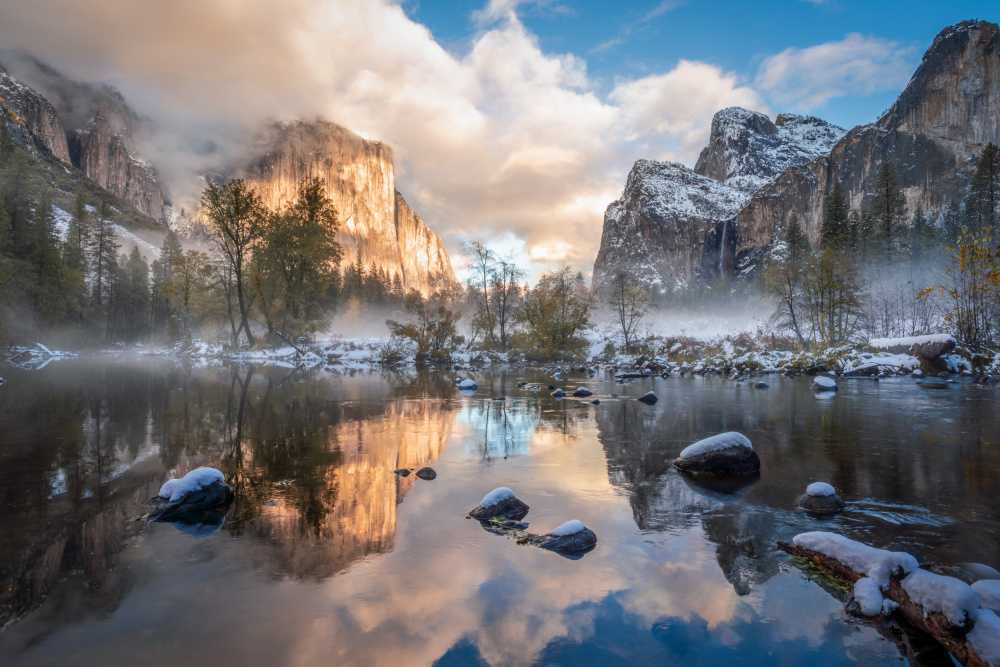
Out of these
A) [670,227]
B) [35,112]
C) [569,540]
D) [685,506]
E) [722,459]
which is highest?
[35,112]

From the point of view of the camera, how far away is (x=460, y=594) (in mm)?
3830

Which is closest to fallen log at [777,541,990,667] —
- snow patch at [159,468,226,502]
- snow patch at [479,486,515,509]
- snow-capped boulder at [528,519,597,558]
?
snow-capped boulder at [528,519,597,558]

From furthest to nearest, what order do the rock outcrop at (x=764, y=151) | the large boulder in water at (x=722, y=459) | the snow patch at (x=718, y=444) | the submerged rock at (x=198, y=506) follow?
1. the rock outcrop at (x=764, y=151)
2. the snow patch at (x=718, y=444)
3. the large boulder in water at (x=722, y=459)
4. the submerged rock at (x=198, y=506)

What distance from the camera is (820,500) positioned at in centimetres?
568

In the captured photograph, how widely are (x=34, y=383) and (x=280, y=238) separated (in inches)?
872

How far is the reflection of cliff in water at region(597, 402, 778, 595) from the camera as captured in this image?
439 cm

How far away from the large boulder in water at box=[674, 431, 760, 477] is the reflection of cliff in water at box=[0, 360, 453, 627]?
14.8ft

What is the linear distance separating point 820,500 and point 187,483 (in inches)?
308

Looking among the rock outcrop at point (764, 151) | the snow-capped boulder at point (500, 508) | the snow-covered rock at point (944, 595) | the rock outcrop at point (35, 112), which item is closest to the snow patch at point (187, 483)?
the snow-capped boulder at point (500, 508)

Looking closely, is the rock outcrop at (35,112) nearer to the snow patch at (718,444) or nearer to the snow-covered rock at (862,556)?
the snow patch at (718,444)

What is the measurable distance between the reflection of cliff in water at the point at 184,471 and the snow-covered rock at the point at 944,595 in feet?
14.6

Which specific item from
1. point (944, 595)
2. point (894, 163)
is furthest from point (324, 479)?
point (894, 163)

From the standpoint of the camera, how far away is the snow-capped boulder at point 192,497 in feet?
17.6

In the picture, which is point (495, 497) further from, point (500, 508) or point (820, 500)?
point (820, 500)
